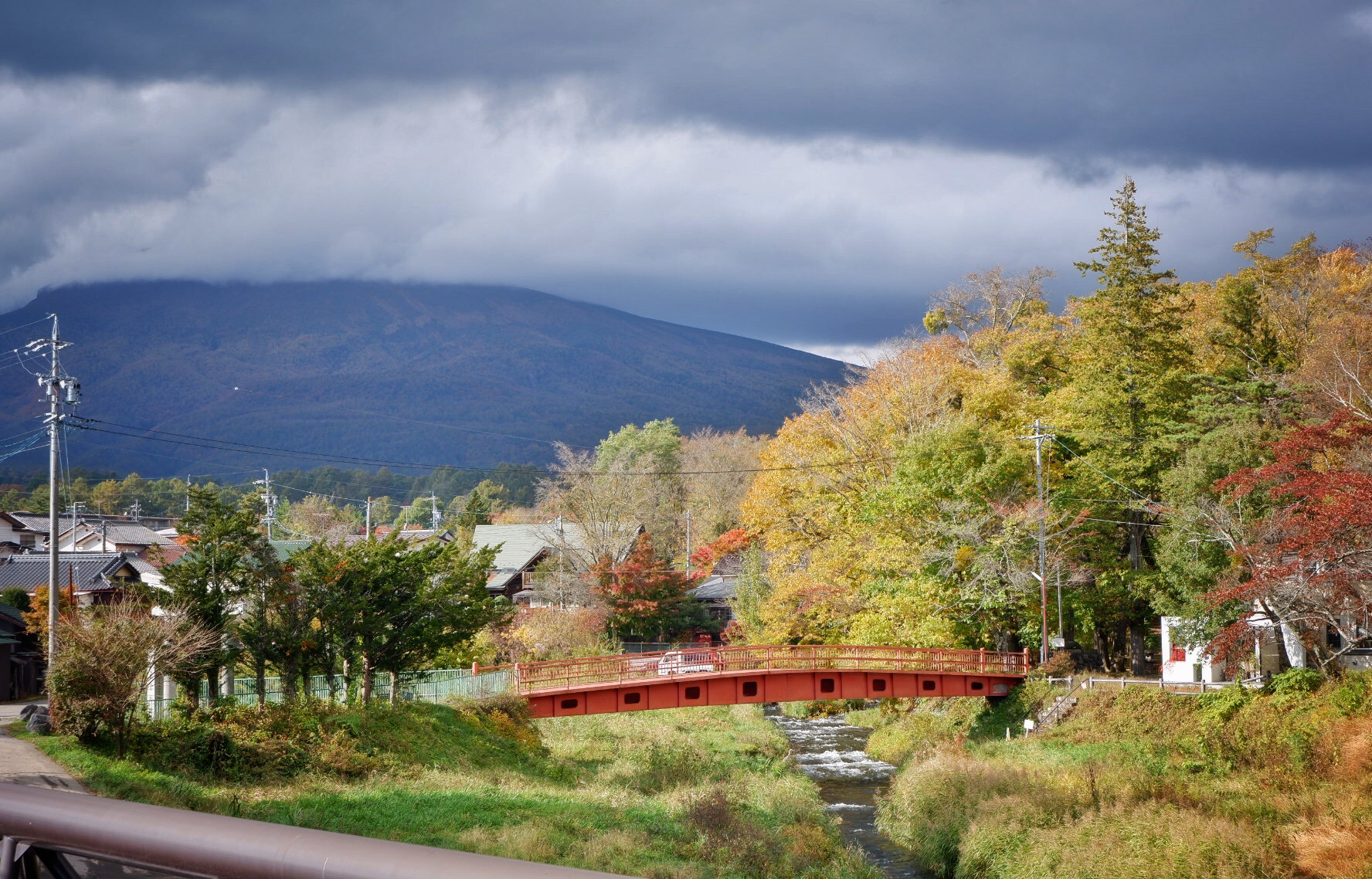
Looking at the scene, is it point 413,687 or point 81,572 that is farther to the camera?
point 81,572

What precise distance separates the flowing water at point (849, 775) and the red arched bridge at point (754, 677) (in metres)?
2.65

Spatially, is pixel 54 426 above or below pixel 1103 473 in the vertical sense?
above

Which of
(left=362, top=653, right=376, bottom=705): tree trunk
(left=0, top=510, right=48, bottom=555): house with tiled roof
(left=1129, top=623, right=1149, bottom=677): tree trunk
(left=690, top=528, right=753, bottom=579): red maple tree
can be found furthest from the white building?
(left=0, top=510, right=48, bottom=555): house with tiled roof

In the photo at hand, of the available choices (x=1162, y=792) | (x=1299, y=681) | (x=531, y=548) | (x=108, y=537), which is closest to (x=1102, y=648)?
(x=1299, y=681)

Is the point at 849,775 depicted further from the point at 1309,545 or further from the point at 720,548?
the point at 720,548

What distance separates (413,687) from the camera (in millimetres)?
37625

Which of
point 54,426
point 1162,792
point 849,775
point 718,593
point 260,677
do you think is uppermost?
point 54,426

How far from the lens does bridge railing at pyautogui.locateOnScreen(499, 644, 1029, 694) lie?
1510 inches

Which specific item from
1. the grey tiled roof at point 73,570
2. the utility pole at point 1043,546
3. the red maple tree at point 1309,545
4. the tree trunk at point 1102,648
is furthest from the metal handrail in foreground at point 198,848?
the grey tiled roof at point 73,570

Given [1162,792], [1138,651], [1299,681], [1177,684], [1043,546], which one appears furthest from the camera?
[1138,651]

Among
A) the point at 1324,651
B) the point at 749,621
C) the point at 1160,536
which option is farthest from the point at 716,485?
the point at 1324,651

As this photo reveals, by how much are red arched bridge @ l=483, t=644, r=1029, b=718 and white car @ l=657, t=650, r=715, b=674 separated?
0.04m

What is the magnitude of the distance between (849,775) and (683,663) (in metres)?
7.28

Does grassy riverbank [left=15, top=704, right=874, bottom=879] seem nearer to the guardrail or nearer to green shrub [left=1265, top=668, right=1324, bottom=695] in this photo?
the guardrail
